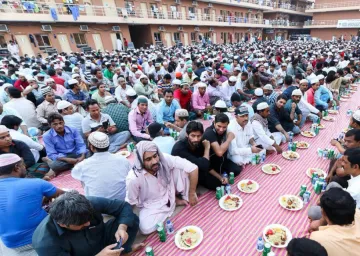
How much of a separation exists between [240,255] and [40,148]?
3.63m

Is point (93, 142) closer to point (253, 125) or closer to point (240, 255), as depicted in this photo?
point (240, 255)

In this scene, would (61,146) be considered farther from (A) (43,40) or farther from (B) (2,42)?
(A) (43,40)

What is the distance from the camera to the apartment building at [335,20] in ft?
100

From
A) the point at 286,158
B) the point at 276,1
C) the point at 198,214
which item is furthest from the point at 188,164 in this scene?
the point at 276,1

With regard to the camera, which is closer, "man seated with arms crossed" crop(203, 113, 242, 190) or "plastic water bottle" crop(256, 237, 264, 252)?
"plastic water bottle" crop(256, 237, 264, 252)

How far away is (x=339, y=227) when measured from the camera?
62.2 inches

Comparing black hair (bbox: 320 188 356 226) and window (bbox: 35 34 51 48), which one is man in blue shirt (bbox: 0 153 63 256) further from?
window (bbox: 35 34 51 48)

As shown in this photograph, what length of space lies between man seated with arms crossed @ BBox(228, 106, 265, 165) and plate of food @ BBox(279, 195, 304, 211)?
35.2 inches

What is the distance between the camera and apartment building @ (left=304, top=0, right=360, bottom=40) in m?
30.6

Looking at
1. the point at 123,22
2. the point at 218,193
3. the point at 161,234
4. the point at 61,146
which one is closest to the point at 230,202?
the point at 218,193

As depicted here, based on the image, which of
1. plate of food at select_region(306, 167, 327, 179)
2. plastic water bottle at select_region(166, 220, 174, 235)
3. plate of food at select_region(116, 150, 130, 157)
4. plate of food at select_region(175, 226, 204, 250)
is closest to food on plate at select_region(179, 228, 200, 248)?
plate of food at select_region(175, 226, 204, 250)

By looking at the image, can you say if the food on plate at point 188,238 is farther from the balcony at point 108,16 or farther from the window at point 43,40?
the window at point 43,40

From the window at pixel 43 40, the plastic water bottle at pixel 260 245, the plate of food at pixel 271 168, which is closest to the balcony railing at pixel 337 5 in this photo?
the window at pixel 43 40

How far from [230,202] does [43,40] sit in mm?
18765
